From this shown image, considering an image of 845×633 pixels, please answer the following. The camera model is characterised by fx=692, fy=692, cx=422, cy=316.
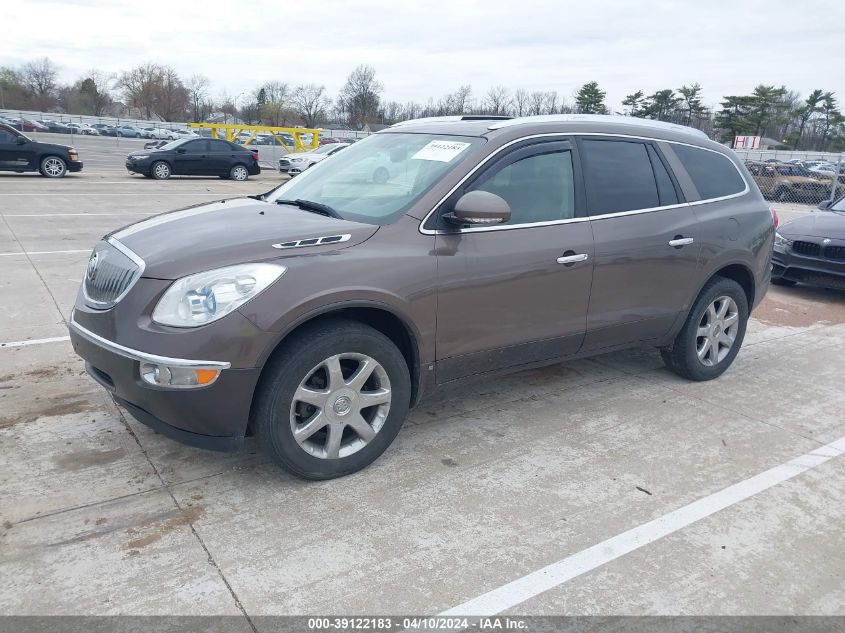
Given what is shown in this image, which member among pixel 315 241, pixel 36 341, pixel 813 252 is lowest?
pixel 36 341

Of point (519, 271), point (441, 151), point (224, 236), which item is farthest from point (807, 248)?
point (224, 236)

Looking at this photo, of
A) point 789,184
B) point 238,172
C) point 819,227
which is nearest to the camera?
point 819,227

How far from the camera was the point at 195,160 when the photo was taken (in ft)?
72.2

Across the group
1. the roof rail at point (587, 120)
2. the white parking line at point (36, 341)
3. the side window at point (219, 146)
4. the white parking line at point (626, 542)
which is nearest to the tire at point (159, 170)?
the side window at point (219, 146)

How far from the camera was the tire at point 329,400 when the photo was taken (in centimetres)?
321

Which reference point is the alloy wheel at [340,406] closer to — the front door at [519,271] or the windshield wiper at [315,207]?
the front door at [519,271]

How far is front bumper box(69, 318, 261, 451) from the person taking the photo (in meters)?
3.06

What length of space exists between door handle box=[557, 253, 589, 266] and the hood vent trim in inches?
52.3

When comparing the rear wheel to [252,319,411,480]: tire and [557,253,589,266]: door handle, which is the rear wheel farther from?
[252,319,411,480]: tire

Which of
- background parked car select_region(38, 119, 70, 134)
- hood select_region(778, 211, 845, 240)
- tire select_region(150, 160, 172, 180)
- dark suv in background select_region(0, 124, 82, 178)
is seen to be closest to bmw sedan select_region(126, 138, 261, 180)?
tire select_region(150, 160, 172, 180)

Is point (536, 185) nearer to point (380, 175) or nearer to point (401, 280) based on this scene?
point (380, 175)

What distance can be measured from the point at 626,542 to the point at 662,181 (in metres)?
2.65

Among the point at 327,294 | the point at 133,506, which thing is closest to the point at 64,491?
the point at 133,506

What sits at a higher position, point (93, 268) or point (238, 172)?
point (93, 268)
